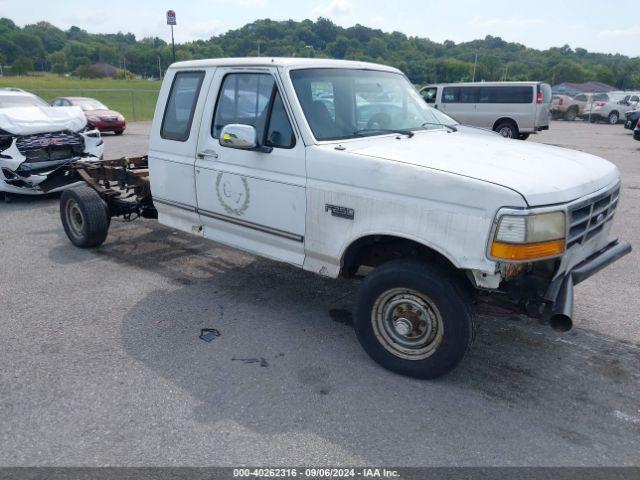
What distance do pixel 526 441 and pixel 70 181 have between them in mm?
7183

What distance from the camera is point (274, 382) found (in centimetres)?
360

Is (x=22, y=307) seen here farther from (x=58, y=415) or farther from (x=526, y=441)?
(x=526, y=441)

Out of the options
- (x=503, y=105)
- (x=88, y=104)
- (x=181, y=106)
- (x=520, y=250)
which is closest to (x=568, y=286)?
(x=520, y=250)

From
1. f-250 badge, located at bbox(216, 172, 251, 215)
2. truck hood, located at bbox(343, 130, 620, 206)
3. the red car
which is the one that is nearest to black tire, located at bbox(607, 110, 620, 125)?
the red car

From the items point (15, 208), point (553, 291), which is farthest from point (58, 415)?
point (15, 208)

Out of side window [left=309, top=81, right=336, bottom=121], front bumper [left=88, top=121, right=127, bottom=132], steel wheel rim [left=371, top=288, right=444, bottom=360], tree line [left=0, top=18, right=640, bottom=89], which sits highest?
tree line [left=0, top=18, right=640, bottom=89]

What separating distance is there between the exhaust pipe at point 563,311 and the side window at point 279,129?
7.02 feet

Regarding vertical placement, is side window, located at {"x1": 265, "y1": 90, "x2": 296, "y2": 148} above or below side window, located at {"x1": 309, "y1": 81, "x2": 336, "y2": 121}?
below

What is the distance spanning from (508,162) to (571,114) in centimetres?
3386

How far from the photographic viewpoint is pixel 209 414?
3.26 m

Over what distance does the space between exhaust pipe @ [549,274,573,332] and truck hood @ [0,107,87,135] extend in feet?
29.0

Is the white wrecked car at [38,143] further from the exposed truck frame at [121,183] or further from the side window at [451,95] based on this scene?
→ the side window at [451,95]

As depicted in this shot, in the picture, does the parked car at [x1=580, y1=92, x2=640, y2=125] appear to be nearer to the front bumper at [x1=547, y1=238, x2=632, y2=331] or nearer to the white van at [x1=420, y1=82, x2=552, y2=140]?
the white van at [x1=420, y1=82, x2=552, y2=140]

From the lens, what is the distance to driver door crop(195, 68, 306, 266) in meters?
4.05
